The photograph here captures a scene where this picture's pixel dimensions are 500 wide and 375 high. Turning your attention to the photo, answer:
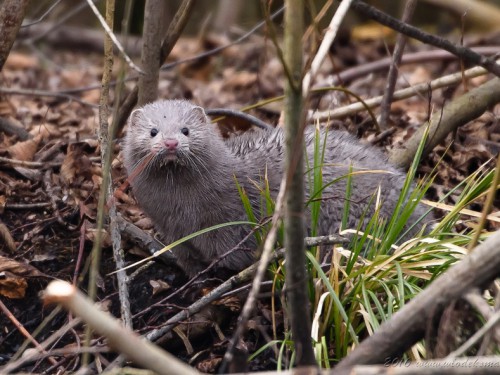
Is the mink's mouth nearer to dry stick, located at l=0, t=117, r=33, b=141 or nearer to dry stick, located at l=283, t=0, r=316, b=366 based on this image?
dry stick, located at l=283, t=0, r=316, b=366

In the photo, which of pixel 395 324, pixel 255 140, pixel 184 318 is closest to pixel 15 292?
pixel 184 318

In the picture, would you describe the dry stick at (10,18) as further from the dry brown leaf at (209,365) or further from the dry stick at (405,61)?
the dry stick at (405,61)

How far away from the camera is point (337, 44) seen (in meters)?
11.3

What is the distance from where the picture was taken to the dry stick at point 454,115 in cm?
636

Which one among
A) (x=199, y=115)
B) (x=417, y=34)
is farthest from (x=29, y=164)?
(x=417, y=34)

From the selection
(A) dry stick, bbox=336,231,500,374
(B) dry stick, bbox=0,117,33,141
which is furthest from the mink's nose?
(B) dry stick, bbox=0,117,33,141

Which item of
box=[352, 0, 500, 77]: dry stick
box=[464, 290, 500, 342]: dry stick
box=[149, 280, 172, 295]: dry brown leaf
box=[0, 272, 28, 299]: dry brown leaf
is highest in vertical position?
box=[352, 0, 500, 77]: dry stick

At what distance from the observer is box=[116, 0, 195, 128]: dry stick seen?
5.93 meters

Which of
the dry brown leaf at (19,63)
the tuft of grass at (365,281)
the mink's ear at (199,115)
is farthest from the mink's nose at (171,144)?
the dry brown leaf at (19,63)

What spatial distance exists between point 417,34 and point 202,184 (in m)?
1.67

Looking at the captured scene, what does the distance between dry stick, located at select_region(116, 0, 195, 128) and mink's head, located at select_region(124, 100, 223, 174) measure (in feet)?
2.34

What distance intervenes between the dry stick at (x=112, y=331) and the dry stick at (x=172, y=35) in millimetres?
3621

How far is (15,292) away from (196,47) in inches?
256

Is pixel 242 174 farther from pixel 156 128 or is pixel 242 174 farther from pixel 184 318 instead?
pixel 184 318
